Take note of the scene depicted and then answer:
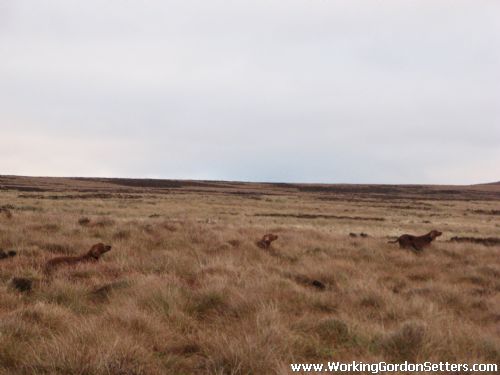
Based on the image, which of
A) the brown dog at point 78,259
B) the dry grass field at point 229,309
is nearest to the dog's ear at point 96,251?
the brown dog at point 78,259

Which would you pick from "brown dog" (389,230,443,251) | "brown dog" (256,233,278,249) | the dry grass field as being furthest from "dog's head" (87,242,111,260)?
"brown dog" (389,230,443,251)

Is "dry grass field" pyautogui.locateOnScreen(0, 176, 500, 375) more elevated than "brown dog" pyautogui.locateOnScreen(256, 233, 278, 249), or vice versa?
"brown dog" pyautogui.locateOnScreen(256, 233, 278, 249)

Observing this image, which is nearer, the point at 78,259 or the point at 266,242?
the point at 78,259

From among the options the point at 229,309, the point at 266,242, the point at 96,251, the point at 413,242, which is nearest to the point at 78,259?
the point at 96,251

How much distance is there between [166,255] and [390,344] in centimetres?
614

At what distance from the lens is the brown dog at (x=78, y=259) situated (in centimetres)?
902

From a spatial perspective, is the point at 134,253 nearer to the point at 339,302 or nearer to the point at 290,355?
the point at 339,302

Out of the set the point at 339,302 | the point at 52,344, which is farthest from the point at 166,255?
the point at 52,344

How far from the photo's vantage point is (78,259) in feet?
31.2

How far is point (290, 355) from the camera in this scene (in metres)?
5.12

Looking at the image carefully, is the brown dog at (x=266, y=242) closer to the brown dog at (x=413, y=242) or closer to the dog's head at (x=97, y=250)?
the brown dog at (x=413, y=242)

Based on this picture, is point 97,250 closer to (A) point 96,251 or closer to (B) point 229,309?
(A) point 96,251

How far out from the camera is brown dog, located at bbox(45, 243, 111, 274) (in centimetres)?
902

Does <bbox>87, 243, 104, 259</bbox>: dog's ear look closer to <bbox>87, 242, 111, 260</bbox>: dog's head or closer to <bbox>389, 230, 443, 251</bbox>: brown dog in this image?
<bbox>87, 242, 111, 260</bbox>: dog's head
